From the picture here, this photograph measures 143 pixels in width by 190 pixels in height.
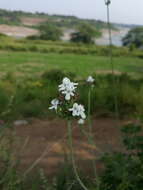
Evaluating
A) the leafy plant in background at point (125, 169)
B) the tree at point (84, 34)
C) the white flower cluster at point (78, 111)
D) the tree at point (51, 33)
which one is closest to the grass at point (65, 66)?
→ the leafy plant in background at point (125, 169)

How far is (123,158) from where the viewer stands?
2941mm

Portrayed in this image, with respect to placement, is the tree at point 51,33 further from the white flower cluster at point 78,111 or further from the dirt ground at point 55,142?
the white flower cluster at point 78,111

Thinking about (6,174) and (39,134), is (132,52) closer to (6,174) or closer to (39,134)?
(39,134)

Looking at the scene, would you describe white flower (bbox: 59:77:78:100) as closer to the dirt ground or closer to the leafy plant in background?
the leafy plant in background

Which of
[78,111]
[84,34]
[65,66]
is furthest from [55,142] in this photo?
[84,34]

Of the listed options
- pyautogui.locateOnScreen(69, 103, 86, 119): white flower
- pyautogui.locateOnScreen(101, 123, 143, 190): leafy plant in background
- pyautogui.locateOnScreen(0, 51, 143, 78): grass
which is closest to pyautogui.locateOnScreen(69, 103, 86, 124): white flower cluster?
pyautogui.locateOnScreen(69, 103, 86, 119): white flower

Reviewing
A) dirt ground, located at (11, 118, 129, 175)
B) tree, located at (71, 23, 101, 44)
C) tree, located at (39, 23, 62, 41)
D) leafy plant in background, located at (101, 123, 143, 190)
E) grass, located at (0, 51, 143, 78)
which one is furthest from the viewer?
tree, located at (39, 23, 62, 41)

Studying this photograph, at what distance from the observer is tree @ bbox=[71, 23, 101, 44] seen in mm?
38969

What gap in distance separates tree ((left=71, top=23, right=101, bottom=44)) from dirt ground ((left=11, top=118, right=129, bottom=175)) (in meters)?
32.2

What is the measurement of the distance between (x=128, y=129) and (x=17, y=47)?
24.7 m

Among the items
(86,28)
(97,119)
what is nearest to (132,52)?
(86,28)

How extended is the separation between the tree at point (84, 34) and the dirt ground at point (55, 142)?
32.2 meters

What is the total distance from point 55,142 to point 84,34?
36.5 m

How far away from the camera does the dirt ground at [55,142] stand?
164 inches
